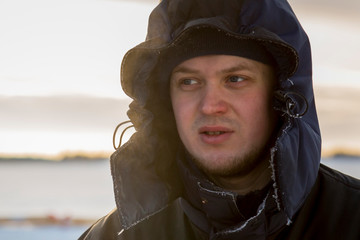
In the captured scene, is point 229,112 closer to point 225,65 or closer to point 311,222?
point 225,65

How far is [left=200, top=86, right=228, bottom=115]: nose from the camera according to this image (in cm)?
256

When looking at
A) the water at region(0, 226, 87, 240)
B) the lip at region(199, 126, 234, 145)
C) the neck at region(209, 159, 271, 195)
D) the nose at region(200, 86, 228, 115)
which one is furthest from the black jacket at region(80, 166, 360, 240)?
the water at region(0, 226, 87, 240)

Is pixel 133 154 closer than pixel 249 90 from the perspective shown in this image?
No

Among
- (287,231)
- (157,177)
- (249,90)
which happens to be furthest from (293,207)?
(157,177)

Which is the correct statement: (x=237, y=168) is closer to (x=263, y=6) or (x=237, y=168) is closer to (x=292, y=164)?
(x=292, y=164)

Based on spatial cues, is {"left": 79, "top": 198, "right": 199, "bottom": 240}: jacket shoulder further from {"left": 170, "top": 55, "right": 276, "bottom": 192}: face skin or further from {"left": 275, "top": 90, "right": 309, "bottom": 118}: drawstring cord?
{"left": 275, "top": 90, "right": 309, "bottom": 118}: drawstring cord

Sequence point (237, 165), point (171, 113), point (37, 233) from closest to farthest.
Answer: point (237, 165)
point (171, 113)
point (37, 233)

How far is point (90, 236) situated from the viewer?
2.86 m

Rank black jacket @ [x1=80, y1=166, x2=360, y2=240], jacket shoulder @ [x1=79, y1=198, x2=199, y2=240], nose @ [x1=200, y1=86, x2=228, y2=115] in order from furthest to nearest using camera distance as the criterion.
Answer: jacket shoulder @ [x1=79, y1=198, x2=199, y2=240] → nose @ [x1=200, y1=86, x2=228, y2=115] → black jacket @ [x1=80, y1=166, x2=360, y2=240]

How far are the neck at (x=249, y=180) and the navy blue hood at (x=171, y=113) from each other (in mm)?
243

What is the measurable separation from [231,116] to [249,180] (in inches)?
13.2

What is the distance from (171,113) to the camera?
2.98 meters

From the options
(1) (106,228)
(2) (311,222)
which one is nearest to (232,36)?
(2) (311,222)

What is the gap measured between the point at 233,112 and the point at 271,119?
0.72 ft
